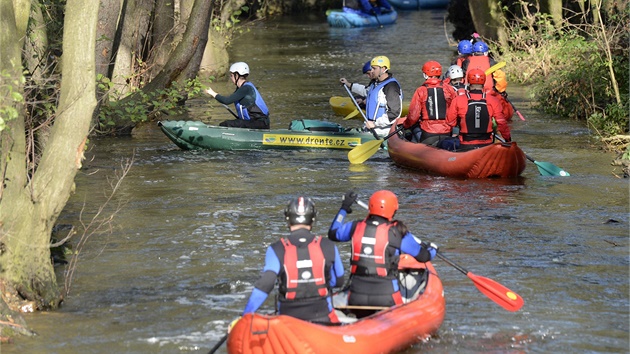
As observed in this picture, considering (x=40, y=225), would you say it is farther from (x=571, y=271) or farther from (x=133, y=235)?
(x=571, y=271)

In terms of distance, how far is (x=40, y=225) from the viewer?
9195 mm

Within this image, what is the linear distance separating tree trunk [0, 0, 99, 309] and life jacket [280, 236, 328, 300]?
8.01ft

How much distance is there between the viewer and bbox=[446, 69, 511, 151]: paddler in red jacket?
14.5 meters

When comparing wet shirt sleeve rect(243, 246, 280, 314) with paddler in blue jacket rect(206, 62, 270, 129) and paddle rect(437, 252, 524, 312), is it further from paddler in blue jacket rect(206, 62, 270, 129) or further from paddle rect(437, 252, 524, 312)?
paddler in blue jacket rect(206, 62, 270, 129)

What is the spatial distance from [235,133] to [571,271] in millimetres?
7514

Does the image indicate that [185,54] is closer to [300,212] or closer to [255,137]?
[255,137]

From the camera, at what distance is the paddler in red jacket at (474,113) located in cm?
1449

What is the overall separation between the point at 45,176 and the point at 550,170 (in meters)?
7.96

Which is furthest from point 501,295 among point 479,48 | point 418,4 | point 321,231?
point 418,4

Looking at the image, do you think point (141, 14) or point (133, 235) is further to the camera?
point (141, 14)

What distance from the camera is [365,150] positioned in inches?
637

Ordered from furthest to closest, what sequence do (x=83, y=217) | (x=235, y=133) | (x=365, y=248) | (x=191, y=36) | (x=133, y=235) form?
(x=191, y=36) → (x=235, y=133) → (x=83, y=217) → (x=133, y=235) → (x=365, y=248)

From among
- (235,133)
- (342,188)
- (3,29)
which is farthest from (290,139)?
(3,29)

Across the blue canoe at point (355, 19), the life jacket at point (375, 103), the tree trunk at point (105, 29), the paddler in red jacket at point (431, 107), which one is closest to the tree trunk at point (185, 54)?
the tree trunk at point (105, 29)
